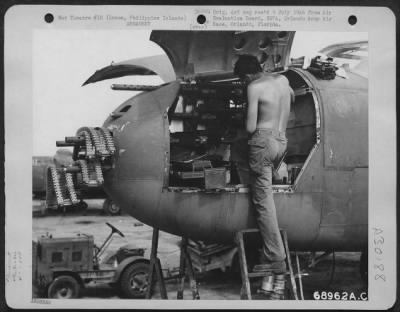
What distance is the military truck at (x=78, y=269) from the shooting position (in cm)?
482

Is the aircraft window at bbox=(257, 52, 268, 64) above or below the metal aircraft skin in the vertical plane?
above

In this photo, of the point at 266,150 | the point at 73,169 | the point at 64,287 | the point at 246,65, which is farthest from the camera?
the point at 64,287

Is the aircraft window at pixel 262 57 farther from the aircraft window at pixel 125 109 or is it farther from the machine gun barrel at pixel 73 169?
the machine gun barrel at pixel 73 169

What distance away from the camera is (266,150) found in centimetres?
403

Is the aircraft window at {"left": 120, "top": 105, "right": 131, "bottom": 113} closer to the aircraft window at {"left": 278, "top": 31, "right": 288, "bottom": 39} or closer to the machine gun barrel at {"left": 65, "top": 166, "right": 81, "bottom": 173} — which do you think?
the machine gun barrel at {"left": 65, "top": 166, "right": 81, "bottom": 173}

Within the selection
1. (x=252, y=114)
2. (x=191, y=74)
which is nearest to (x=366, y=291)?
(x=252, y=114)

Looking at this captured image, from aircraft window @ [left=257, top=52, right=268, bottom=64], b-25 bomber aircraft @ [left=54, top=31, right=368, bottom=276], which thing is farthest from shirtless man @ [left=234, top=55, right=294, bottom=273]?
aircraft window @ [left=257, top=52, right=268, bottom=64]

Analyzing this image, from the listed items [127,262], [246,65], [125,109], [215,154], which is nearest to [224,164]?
[215,154]

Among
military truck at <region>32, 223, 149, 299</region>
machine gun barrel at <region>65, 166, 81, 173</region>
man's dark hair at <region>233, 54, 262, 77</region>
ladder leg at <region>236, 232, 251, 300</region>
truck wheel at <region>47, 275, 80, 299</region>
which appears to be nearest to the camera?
machine gun barrel at <region>65, 166, 81, 173</region>

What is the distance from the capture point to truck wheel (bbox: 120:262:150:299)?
5027 millimetres

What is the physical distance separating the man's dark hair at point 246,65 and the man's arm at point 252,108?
6.3 inches

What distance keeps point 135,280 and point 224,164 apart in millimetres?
1578

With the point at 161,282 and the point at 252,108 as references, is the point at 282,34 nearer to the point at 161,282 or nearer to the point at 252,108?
the point at 252,108

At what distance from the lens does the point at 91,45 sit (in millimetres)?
4164
